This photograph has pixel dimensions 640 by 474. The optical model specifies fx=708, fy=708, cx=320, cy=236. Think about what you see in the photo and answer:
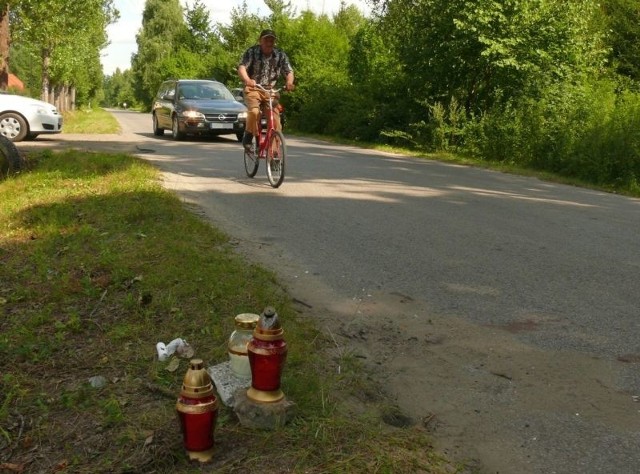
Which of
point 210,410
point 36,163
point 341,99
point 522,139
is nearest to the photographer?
point 210,410

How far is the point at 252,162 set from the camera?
10.4m

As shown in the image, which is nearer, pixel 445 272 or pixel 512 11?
pixel 445 272

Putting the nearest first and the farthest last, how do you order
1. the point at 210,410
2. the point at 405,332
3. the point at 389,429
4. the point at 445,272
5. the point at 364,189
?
the point at 210,410, the point at 389,429, the point at 405,332, the point at 445,272, the point at 364,189

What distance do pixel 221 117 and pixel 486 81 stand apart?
7359 millimetres

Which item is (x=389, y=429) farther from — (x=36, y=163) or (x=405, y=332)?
(x=36, y=163)

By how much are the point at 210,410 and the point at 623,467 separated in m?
1.56

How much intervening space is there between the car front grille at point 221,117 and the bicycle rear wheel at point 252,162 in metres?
8.35

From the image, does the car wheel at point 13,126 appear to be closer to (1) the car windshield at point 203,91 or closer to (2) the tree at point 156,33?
(1) the car windshield at point 203,91

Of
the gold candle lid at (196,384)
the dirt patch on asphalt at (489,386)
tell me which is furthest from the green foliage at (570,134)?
the gold candle lid at (196,384)

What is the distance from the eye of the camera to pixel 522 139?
54.7ft

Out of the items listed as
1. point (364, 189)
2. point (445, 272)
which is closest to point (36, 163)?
point (364, 189)

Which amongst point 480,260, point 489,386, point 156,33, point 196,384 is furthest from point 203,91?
point 156,33

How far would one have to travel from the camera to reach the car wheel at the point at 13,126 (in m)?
16.8

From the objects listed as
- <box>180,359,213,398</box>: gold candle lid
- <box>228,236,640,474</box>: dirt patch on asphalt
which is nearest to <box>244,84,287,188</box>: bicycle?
<box>228,236,640,474</box>: dirt patch on asphalt
